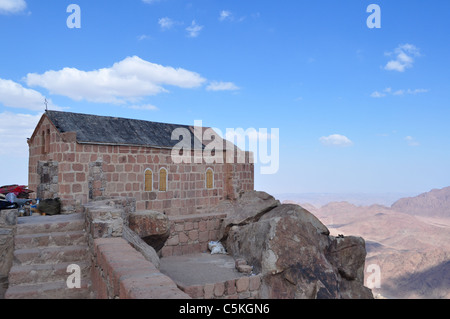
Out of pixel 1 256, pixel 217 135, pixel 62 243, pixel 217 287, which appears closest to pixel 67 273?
pixel 62 243

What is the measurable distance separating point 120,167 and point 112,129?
184cm

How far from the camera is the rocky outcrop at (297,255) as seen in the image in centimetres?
862

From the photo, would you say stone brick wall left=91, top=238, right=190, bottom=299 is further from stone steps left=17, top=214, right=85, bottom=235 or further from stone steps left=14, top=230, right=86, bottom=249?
stone steps left=17, top=214, right=85, bottom=235

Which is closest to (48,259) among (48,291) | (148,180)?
(48,291)

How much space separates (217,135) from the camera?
1970 cm

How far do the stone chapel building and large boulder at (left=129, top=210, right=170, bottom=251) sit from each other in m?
4.27

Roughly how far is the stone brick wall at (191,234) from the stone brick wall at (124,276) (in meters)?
5.27

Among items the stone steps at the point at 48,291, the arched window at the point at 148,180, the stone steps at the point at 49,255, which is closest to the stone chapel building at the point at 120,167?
the arched window at the point at 148,180

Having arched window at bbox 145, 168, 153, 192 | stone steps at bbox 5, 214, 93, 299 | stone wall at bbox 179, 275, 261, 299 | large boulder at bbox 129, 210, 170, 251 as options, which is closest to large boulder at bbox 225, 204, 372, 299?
stone wall at bbox 179, 275, 261, 299

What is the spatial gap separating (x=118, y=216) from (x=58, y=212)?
4482mm

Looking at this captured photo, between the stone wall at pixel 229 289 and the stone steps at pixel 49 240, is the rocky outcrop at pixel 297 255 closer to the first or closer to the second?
the stone wall at pixel 229 289

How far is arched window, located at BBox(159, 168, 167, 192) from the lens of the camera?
50.3 feet

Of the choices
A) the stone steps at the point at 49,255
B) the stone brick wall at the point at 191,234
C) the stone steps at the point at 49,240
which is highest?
the stone steps at the point at 49,240
